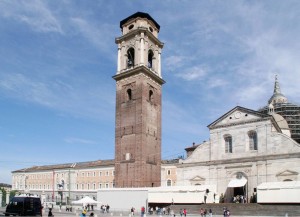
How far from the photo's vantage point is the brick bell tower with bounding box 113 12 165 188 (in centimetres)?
4578

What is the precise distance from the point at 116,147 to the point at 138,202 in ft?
28.0

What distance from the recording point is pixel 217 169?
4369 centimetres

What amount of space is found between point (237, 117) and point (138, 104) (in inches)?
501

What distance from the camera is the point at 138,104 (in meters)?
47.2

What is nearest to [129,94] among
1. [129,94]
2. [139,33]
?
[129,94]

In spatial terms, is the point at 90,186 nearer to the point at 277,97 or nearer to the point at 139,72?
the point at 139,72

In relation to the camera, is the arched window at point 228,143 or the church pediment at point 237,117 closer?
the church pediment at point 237,117

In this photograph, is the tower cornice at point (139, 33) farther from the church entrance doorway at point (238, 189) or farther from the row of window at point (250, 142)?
the church entrance doorway at point (238, 189)

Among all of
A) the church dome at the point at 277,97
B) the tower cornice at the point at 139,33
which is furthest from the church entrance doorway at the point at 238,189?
the church dome at the point at 277,97

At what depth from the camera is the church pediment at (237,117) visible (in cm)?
4206

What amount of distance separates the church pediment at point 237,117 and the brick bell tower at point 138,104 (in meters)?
8.40

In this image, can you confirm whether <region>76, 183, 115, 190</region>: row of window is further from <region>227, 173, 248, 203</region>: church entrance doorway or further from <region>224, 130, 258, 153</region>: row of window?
<region>227, 173, 248, 203</region>: church entrance doorway

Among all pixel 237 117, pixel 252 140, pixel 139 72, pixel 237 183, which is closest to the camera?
pixel 237 183

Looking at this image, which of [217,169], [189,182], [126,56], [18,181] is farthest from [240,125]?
[18,181]
